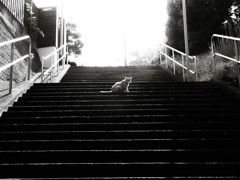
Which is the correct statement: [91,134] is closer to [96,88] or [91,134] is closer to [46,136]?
[46,136]

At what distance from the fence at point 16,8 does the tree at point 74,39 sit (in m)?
7.09

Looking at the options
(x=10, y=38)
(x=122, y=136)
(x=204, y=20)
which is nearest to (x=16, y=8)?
(x=10, y=38)

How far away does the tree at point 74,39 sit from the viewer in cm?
1879

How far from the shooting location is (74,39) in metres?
19.0

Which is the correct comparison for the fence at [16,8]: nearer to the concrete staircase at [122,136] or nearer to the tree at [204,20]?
the concrete staircase at [122,136]

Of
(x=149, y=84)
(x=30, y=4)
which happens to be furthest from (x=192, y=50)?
(x=30, y=4)

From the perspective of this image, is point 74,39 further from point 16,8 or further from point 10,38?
point 10,38

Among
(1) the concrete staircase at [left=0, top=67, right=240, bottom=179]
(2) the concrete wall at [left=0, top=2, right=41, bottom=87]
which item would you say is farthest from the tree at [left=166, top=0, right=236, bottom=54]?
(2) the concrete wall at [left=0, top=2, right=41, bottom=87]

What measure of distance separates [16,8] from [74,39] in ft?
27.2

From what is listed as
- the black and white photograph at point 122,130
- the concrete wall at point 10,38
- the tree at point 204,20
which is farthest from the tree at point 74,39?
the black and white photograph at point 122,130

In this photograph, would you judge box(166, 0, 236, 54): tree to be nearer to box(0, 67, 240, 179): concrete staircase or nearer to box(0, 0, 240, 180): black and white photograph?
box(0, 0, 240, 180): black and white photograph

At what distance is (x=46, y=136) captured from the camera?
380 centimetres

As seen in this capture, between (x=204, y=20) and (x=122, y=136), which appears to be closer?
(x=122, y=136)

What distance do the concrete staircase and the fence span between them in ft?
18.6
